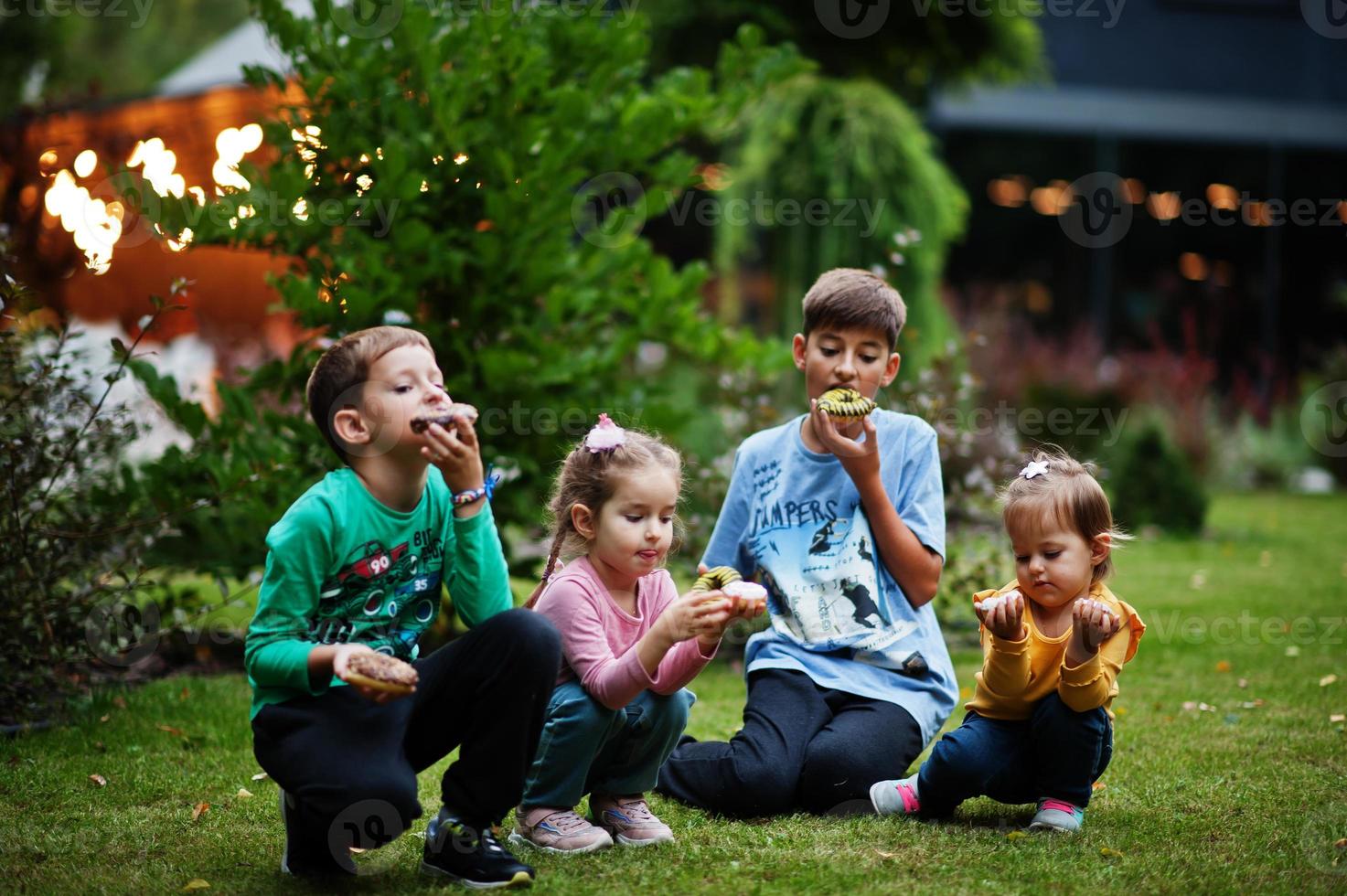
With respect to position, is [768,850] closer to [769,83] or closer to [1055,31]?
[769,83]

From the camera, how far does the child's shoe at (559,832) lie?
3006 millimetres

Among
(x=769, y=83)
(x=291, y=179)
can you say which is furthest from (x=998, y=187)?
(x=291, y=179)

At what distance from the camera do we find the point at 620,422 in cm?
497

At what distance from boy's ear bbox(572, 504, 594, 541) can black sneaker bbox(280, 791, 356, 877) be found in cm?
89

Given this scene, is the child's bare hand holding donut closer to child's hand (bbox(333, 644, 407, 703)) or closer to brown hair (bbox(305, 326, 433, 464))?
brown hair (bbox(305, 326, 433, 464))

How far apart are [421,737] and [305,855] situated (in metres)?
0.35

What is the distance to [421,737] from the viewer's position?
9.35 ft

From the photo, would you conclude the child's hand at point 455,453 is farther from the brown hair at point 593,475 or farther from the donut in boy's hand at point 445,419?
the brown hair at point 593,475

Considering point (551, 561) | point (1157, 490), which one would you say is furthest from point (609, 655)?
point (1157, 490)

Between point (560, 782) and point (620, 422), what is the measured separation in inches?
83.0

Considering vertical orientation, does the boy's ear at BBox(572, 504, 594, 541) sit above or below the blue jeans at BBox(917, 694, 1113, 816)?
above

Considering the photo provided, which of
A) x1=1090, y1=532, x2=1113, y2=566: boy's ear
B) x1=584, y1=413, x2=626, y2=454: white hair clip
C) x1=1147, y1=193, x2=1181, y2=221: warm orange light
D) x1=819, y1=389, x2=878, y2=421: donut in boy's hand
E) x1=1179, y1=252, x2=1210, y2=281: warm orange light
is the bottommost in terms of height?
x1=1090, y1=532, x2=1113, y2=566: boy's ear

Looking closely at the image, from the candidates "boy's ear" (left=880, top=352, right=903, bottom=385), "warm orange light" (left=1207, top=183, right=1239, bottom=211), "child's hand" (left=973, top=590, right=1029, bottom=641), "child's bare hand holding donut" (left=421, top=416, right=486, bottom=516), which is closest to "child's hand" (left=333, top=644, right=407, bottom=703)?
"child's bare hand holding donut" (left=421, top=416, right=486, bottom=516)

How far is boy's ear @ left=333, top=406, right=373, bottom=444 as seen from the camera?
2.83 metres
